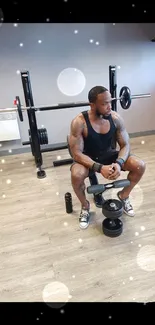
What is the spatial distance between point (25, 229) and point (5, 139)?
156 centimetres

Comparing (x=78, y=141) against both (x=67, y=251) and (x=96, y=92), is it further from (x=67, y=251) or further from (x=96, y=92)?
(x=67, y=251)

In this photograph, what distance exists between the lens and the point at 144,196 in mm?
2508

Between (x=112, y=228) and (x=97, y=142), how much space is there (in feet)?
2.34

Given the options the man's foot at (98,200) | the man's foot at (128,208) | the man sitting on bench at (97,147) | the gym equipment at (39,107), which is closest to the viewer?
the man sitting on bench at (97,147)

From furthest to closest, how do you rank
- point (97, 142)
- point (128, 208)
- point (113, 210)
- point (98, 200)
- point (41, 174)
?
point (41, 174), point (98, 200), point (128, 208), point (97, 142), point (113, 210)

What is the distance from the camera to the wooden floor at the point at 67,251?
5.38 ft

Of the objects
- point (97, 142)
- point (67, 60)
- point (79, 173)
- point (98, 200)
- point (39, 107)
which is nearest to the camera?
point (79, 173)

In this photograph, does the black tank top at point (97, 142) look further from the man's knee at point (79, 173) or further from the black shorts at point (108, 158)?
the man's knee at point (79, 173)

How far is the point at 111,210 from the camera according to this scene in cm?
190

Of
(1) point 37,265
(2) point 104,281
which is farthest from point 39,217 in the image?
(2) point 104,281

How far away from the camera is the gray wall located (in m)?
3.02

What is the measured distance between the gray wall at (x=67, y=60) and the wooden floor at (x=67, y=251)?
1.21 meters

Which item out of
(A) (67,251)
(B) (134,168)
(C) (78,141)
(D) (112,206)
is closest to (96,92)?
(C) (78,141)

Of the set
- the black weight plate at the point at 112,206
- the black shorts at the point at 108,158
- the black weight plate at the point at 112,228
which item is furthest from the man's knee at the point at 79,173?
the black weight plate at the point at 112,228
